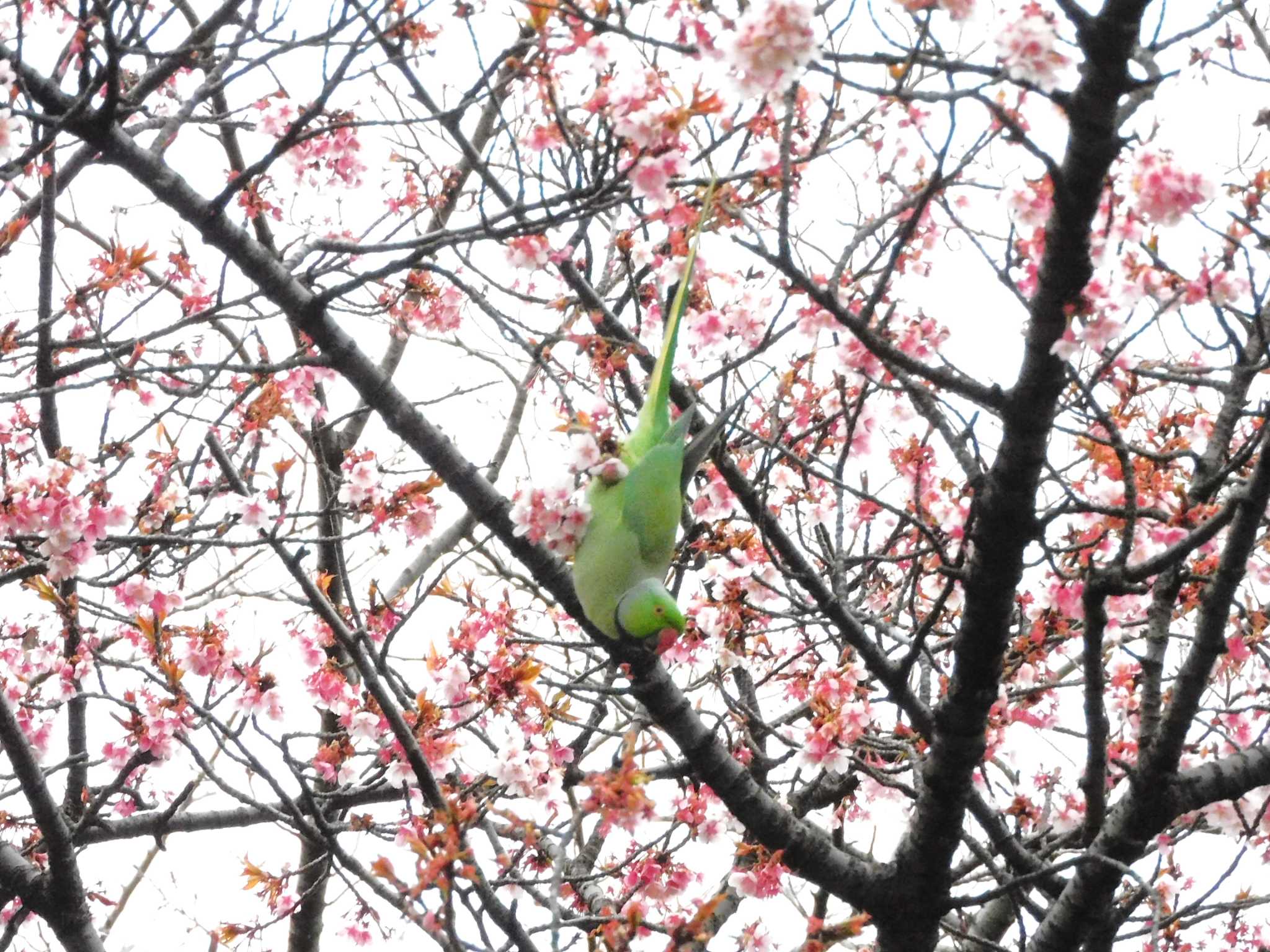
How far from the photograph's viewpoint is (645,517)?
348 centimetres

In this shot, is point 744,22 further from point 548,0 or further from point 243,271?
point 243,271

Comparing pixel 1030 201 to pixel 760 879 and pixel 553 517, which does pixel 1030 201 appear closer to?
pixel 553 517

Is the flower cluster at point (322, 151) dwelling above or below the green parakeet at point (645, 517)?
above

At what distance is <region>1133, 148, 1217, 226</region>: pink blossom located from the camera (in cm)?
240

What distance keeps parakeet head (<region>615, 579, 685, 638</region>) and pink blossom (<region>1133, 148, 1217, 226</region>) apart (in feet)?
5.96

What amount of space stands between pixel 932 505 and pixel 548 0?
8.20ft

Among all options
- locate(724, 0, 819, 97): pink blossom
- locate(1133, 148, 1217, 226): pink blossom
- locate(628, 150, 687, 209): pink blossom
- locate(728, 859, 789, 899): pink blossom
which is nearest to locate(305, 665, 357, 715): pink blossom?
locate(728, 859, 789, 899): pink blossom

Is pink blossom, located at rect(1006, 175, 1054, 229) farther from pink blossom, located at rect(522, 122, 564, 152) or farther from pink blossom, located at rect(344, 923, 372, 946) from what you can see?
pink blossom, located at rect(344, 923, 372, 946)

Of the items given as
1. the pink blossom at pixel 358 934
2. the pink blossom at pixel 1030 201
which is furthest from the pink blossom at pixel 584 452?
the pink blossom at pixel 358 934

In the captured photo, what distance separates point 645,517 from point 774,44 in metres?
1.69

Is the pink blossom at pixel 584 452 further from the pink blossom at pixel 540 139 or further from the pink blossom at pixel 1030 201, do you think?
the pink blossom at pixel 1030 201

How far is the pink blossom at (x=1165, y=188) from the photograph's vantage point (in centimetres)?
240

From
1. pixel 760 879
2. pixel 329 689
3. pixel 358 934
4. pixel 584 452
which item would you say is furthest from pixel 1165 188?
pixel 358 934

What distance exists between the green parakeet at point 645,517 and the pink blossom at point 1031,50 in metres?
1.40
